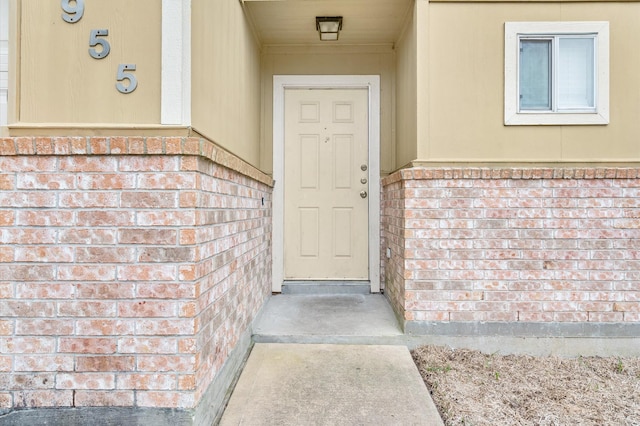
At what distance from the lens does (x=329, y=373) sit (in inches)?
99.8

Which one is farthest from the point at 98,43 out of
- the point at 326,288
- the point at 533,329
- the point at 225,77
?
the point at 533,329

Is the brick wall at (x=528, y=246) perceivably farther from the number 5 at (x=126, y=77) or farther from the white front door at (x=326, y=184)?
the number 5 at (x=126, y=77)

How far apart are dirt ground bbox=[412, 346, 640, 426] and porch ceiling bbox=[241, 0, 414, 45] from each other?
8.96ft

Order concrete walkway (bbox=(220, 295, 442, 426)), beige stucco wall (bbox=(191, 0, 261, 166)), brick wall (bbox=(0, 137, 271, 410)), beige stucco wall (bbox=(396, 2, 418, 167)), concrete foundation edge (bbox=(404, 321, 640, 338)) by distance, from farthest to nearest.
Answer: beige stucco wall (bbox=(396, 2, 418, 167)), concrete foundation edge (bbox=(404, 321, 640, 338)), concrete walkway (bbox=(220, 295, 442, 426)), beige stucco wall (bbox=(191, 0, 261, 166)), brick wall (bbox=(0, 137, 271, 410))

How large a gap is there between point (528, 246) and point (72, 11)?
3088 mm

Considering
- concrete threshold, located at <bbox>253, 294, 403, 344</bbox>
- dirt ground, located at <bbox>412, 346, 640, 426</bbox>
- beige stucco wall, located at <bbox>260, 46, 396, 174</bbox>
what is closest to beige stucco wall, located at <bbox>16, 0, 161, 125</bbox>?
concrete threshold, located at <bbox>253, 294, 403, 344</bbox>

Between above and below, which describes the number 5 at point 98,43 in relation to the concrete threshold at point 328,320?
above

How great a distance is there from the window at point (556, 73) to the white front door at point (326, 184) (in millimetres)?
1502

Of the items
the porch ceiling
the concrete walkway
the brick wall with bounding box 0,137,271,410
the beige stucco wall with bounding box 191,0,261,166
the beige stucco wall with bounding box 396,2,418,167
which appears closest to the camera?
the brick wall with bounding box 0,137,271,410

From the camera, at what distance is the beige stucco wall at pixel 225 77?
1983 millimetres

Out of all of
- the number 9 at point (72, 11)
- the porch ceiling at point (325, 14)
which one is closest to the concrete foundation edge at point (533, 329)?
the porch ceiling at point (325, 14)

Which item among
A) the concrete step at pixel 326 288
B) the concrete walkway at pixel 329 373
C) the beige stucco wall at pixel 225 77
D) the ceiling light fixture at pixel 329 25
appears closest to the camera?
the beige stucco wall at pixel 225 77

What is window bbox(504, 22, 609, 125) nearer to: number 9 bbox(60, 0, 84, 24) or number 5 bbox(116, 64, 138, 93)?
number 5 bbox(116, 64, 138, 93)

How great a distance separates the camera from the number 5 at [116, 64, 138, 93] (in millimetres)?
1842
